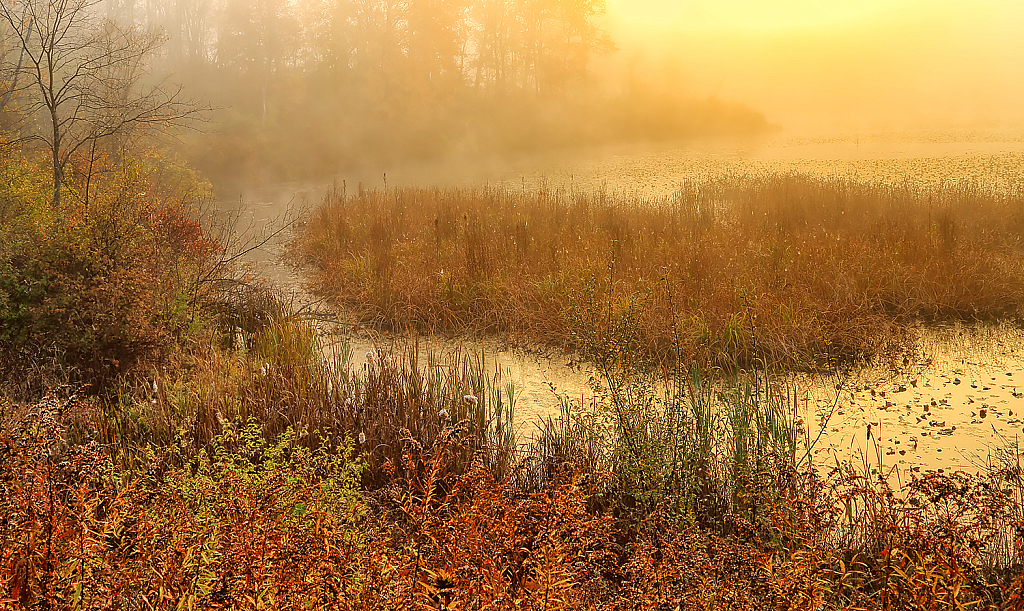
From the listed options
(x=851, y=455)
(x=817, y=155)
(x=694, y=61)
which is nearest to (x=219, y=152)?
(x=817, y=155)

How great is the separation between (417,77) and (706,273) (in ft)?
78.6

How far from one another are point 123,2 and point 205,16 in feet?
11.3

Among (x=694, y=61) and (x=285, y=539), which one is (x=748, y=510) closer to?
(x=285, y=539)

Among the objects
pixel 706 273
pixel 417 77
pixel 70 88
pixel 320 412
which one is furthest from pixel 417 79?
pixel 320 412

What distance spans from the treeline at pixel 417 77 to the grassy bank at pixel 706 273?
56.8 ft

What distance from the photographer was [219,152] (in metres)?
21.4

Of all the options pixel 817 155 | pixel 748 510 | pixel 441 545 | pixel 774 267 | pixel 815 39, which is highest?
pixel 815 39

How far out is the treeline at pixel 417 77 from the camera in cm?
2636

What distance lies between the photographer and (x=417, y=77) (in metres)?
27.6

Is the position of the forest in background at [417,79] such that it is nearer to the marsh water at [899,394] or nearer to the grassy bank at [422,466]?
the marsh water at [899,394]

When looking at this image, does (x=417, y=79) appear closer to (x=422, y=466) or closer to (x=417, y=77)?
(x=417, y=77)

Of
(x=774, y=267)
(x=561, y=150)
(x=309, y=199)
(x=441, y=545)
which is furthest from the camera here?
(x=561, y=150)

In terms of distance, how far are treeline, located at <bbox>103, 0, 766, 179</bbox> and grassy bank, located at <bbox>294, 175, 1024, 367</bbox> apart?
56.8ft

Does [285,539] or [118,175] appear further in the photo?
[118,175]
